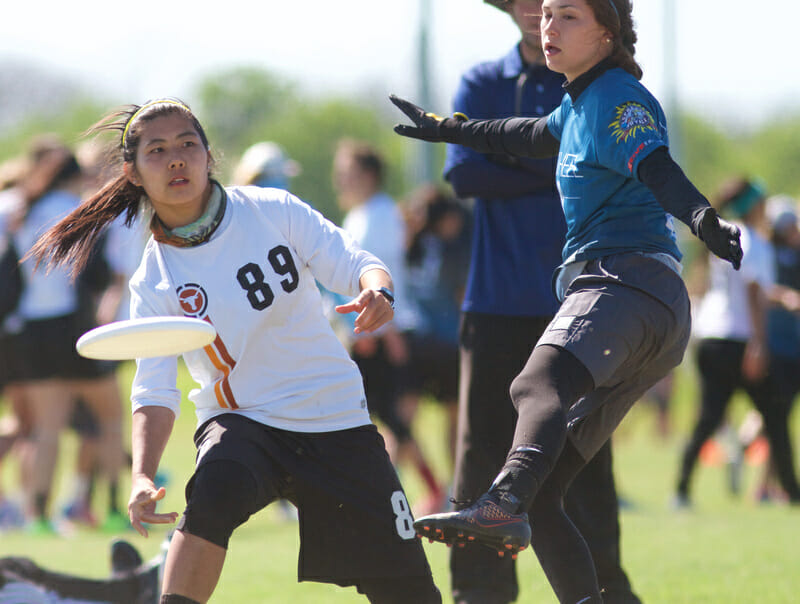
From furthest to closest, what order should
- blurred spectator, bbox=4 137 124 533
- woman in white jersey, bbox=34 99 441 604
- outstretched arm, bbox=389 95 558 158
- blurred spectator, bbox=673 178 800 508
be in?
blurred spectator, bbox=673 178 800 508
blurred spectator, bbox=4 137 124 533
outstretched arm, bbox=389 95 558 158
woman in white jersey, bbox=34 99 441 604

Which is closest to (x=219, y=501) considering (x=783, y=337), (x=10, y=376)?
(x=10, y=376)

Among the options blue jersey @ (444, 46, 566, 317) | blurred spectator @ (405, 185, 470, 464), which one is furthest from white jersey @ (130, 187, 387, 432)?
blurred spectator @ (405, 185, 470, 464)

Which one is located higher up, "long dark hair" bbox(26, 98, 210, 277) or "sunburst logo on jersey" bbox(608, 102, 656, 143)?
"sunburst logo on jersey" bbox(608, 102, 656, 143)

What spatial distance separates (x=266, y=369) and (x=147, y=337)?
466 millimetres

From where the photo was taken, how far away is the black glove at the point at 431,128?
11.2 ft

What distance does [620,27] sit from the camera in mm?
3156

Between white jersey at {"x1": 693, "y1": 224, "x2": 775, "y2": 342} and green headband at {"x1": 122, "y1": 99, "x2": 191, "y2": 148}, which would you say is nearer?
green headband at {"x1": 122, "y1": 99, "x2": 191, "y2": 148}

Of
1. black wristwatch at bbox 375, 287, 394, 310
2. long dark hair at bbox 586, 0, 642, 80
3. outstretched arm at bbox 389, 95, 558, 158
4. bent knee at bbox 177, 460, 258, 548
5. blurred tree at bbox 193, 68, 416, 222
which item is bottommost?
blurred tree at bbox 193, 68, 416, 222

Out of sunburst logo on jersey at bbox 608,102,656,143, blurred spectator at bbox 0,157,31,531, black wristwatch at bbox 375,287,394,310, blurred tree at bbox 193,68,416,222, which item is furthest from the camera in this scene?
blurred tree at bbox 193,68,416,222

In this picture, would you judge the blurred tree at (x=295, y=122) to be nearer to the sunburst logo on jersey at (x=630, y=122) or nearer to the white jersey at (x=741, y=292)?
the white jersey at (x=741, y=292)

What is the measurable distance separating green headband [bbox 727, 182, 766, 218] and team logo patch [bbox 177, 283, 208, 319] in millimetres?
5958

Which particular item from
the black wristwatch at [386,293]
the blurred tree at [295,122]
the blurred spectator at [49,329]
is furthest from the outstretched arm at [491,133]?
the blurred tree at [295,122]

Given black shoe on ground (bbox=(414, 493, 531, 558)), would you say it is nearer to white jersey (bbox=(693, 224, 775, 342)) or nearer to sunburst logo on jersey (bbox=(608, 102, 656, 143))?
sunburst logo on jersey (bbox=(608, 102, 656, 143))

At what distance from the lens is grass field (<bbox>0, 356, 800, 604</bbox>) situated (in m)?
4.75
